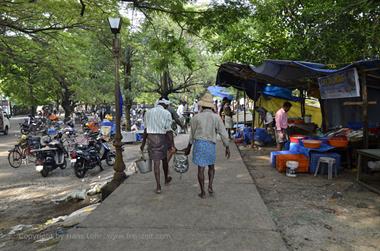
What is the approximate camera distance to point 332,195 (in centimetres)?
640

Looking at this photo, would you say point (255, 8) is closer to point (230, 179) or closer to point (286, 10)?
point (286, 10)

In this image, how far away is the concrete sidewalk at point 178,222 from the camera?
4.13 meters

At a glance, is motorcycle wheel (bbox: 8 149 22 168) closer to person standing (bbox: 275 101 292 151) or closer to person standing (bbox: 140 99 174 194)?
person standing (bbox: 140 99 174 194)

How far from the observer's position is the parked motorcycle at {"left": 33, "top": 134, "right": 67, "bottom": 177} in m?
10.5

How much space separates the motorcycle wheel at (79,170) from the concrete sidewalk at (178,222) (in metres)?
4.01

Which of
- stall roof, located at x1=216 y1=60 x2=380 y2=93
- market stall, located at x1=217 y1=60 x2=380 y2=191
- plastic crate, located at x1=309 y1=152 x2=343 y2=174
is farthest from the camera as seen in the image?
plastic crate, located at x1=309 y1=152 x2=343 y2=174

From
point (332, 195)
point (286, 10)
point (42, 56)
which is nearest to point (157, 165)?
point (332, 195)

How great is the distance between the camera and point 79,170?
34.2ft

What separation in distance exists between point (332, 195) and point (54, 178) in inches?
311

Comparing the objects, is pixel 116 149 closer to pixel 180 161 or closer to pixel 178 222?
pixel 180 161

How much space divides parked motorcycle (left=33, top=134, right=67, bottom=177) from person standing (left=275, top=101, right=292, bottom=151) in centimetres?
680

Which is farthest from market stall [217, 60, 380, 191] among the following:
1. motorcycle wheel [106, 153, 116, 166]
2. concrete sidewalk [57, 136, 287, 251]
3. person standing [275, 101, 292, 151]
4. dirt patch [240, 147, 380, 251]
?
motorcycle wheel [106, 153, 116, 166]

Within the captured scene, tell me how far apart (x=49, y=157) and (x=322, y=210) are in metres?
8.24

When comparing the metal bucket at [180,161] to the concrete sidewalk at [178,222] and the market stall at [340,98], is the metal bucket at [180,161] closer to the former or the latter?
the concrete sidewalk at [178,222]
